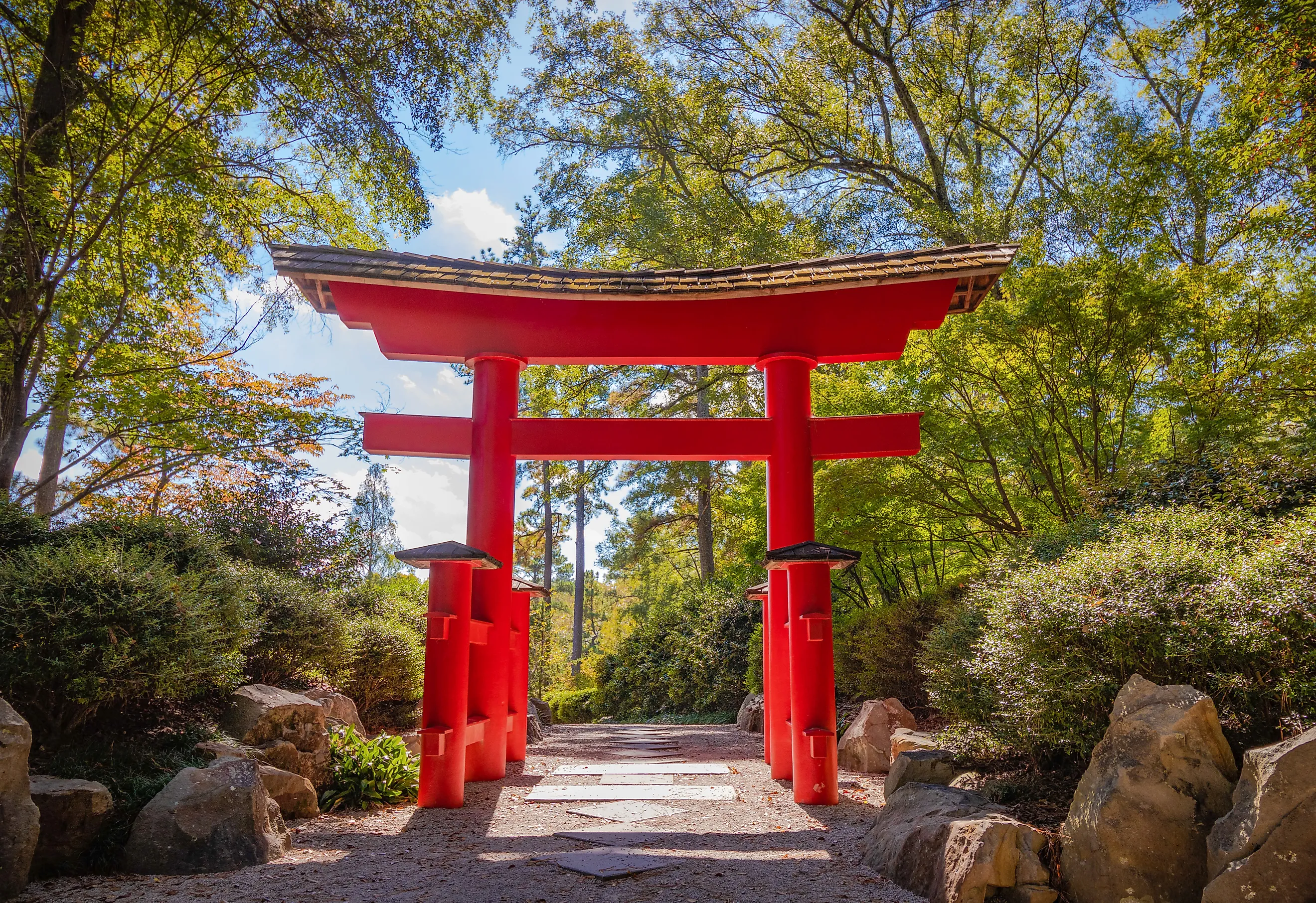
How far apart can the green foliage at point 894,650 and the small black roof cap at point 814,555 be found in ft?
8.93

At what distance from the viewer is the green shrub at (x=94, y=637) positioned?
14.5 ft

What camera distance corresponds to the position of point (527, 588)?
26.4 feet

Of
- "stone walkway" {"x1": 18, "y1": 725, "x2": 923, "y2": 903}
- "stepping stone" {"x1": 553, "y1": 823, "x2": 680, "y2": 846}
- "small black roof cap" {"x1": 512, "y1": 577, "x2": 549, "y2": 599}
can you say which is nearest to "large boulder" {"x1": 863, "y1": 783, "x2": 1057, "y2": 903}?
"stone walkway" {"x1": 18, "y1": 725, "x2": 923, "y2": 903}

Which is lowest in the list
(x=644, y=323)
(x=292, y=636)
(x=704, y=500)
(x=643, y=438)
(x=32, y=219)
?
(x=292, y=636)

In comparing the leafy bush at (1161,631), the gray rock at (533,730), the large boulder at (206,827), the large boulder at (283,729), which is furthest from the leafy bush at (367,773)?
the leafy bush at (1161,631)

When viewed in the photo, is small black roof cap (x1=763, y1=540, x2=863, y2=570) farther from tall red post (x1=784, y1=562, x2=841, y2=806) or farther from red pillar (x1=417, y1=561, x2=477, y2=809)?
red pillar (x1=417, y1=561, x2=477, y2=809)

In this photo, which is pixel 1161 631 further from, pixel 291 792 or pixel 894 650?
pixel 291 792

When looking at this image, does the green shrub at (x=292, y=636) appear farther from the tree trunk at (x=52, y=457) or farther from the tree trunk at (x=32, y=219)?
the tree trunk at (x=52, y=457)

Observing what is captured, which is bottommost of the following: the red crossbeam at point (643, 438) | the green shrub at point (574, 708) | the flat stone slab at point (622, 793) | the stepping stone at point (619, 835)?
the green shrub at point (574, 708)

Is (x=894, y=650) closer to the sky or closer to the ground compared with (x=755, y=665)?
closer to the sky

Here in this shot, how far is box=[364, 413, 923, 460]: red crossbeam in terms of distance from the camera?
645 centimetres

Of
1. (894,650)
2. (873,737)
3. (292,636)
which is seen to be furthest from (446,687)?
(894,650)

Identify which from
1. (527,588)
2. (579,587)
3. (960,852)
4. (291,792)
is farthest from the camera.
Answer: (579,587)

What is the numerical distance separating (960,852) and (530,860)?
2297 mm
